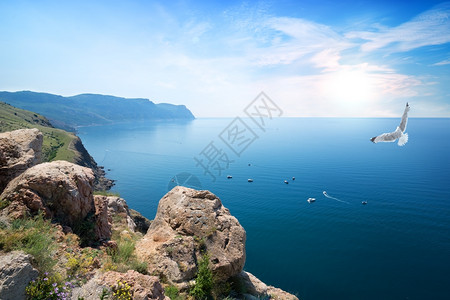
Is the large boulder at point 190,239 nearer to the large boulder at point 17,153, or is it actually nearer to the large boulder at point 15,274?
the large boulder at point 15,274

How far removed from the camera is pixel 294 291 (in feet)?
113

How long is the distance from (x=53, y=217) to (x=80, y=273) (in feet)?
11.9

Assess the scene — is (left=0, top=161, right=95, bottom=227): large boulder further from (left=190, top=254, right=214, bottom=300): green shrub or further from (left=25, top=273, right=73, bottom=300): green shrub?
(left=190, top=254, right=214, bottom=300): green shrub

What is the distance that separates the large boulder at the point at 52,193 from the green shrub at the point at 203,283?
19.6ft

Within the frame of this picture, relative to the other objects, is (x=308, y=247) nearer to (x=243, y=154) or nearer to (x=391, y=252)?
(x=391, y=252)

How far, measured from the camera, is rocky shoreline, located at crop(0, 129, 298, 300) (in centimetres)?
655

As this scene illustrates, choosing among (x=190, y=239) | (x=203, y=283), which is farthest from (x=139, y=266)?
(x=190, y=239)

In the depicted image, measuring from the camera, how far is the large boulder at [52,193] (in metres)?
8.73

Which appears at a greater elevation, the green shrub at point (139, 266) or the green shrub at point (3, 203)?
the green shrub at point (3, 203)

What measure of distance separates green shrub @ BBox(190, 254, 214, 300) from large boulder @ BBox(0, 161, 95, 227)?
19.6 ft

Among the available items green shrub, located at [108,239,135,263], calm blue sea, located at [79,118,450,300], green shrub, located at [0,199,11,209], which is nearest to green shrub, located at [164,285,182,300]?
green shrub, located at [108,239,135,263]

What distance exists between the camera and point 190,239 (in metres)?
12.3

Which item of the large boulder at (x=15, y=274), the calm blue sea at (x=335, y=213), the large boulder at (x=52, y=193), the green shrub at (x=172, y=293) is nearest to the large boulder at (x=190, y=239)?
the green shrub at (x=172, y=293)

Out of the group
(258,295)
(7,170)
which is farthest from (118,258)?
(258,295)
